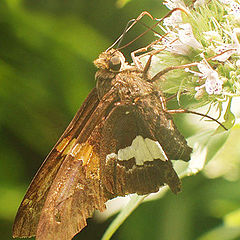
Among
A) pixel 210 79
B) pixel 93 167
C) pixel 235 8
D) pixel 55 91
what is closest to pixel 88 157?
pixel 93 167

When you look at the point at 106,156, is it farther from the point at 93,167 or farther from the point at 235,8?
the point at 235,8

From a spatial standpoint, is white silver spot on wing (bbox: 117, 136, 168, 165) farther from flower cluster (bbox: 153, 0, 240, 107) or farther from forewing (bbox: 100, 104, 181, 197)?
flower cluster (bbox: 153, 0, 240, 107)

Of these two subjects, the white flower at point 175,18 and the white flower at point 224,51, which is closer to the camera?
the white flower at point 224,51

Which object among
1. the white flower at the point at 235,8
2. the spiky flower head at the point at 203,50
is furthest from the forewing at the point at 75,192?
the white flower at the point at 235,8

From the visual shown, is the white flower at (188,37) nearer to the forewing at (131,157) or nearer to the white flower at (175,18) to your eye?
the white flower at (175,18)

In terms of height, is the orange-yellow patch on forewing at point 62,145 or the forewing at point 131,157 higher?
the orange-yellow patch on forewing at point 62,145

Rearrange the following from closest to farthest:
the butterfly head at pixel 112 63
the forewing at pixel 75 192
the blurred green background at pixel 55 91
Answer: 1. the forewing at pixel 75 192
2. the butterfly head at pixel 112 63
3. the blurred green background at pixel 55 91

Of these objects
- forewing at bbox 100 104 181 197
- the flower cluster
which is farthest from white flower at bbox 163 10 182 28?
forewing at bbox 100 104 181 197
